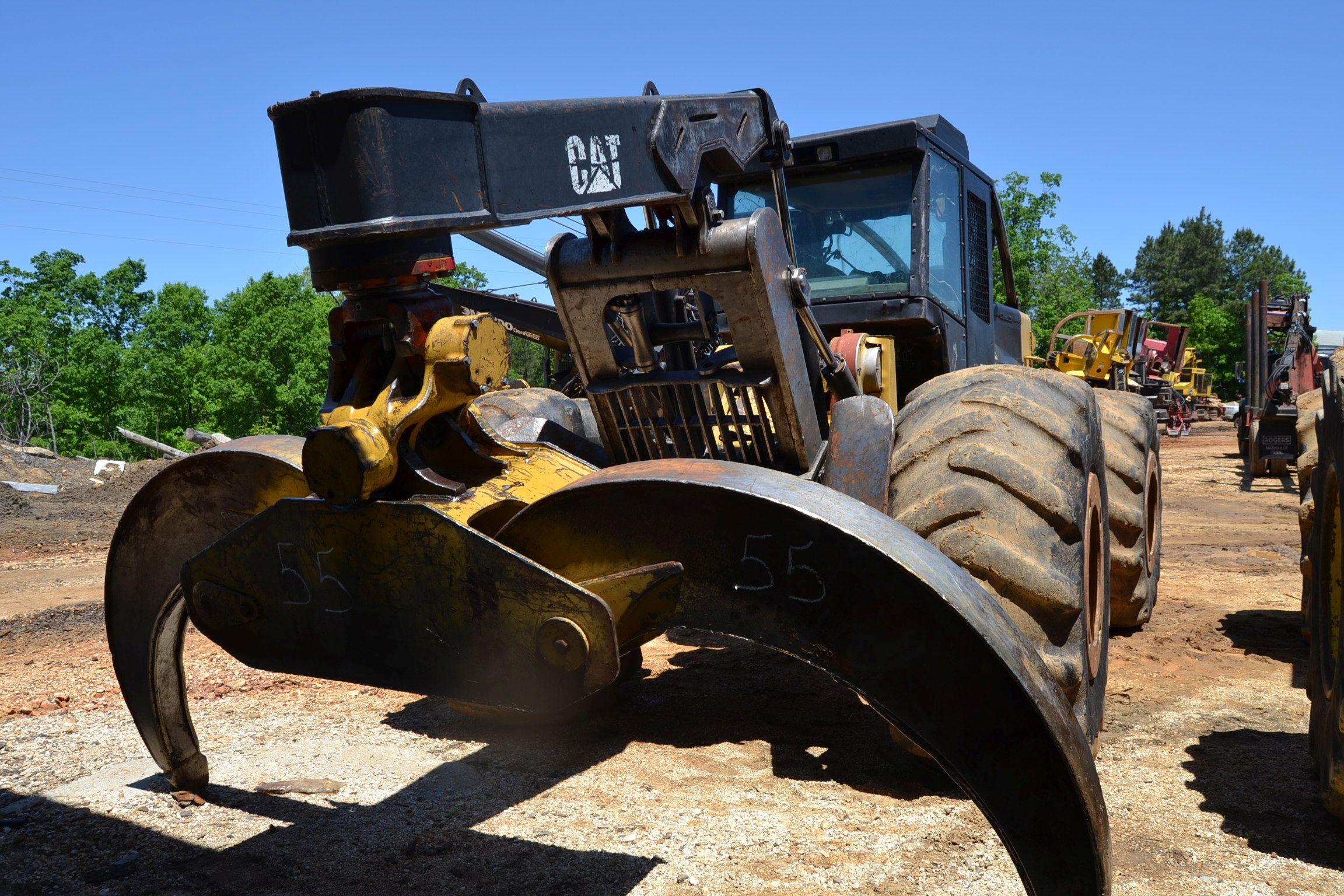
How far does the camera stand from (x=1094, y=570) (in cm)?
407

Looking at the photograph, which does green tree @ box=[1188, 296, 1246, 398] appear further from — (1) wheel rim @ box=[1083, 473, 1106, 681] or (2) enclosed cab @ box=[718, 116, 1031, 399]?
(1) wheel rim @ box=[1083, 473, 1106, 681]

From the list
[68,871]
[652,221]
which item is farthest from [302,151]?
[68,871]

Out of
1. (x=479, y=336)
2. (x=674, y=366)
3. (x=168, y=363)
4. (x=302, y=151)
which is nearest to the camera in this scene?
(x=302, y=151)

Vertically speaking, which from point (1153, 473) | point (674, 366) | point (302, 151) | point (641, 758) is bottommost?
point (641, 758)

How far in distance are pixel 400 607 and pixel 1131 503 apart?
404 cm

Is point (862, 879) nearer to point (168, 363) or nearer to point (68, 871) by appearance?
point (68, 871)

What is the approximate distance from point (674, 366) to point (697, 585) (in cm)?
231

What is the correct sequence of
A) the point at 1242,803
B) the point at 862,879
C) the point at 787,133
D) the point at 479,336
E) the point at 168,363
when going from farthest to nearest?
the point at 168,363
the point at 787,133
the point at 1242,803
the point at 862,879
the point at 479,336

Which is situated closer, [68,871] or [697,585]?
[697,585]

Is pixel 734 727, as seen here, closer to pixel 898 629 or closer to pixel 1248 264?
pixel 898 629

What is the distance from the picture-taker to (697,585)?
183cm

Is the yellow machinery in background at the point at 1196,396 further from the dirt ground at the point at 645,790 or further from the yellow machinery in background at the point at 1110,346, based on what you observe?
the dirt ground at the point at 645,790

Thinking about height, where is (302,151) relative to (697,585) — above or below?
above

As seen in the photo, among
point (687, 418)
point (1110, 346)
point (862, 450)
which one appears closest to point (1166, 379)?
point (1110, 346)
